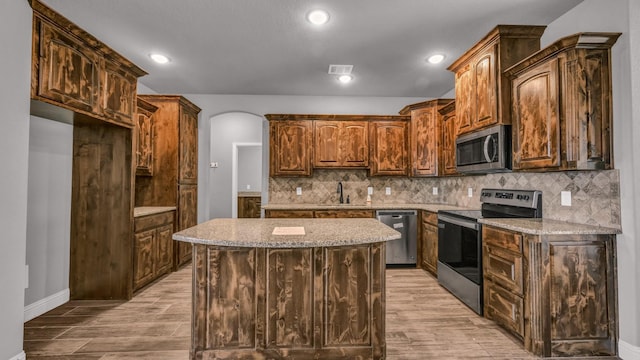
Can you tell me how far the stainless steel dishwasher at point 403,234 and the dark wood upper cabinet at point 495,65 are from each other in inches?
67.0

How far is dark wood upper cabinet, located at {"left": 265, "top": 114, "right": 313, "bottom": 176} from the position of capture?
495 cm

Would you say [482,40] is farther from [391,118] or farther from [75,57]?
[75,57]

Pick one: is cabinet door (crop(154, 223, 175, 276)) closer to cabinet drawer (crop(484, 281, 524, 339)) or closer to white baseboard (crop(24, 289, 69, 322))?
white baseboard (crop(24, 289, 69, 322))

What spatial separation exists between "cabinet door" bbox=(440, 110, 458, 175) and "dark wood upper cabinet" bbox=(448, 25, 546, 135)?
1.01 metres

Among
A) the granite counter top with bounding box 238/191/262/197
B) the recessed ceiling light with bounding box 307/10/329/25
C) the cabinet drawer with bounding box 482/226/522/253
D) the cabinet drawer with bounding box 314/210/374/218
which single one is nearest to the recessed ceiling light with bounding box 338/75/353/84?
the recessed ceiling light with bounding box 307/10/329/25

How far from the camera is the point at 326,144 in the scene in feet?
16.5

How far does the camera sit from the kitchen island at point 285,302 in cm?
205

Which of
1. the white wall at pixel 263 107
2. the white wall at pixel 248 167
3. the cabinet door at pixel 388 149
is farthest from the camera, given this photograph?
the white wall at pixel 248 167

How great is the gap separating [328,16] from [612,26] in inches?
82.5

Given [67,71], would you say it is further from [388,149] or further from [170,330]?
[388,149]

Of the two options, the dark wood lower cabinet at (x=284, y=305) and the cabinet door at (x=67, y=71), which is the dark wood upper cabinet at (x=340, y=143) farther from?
the dark wood lower cabinet at (x=284, y=305)

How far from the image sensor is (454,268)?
3467 millimetres

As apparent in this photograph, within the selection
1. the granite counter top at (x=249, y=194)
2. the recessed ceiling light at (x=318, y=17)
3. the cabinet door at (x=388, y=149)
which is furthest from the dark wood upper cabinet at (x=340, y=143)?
the granite counter top at (x=249, y=194)

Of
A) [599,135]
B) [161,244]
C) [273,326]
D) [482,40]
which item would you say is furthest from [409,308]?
[161,244]
